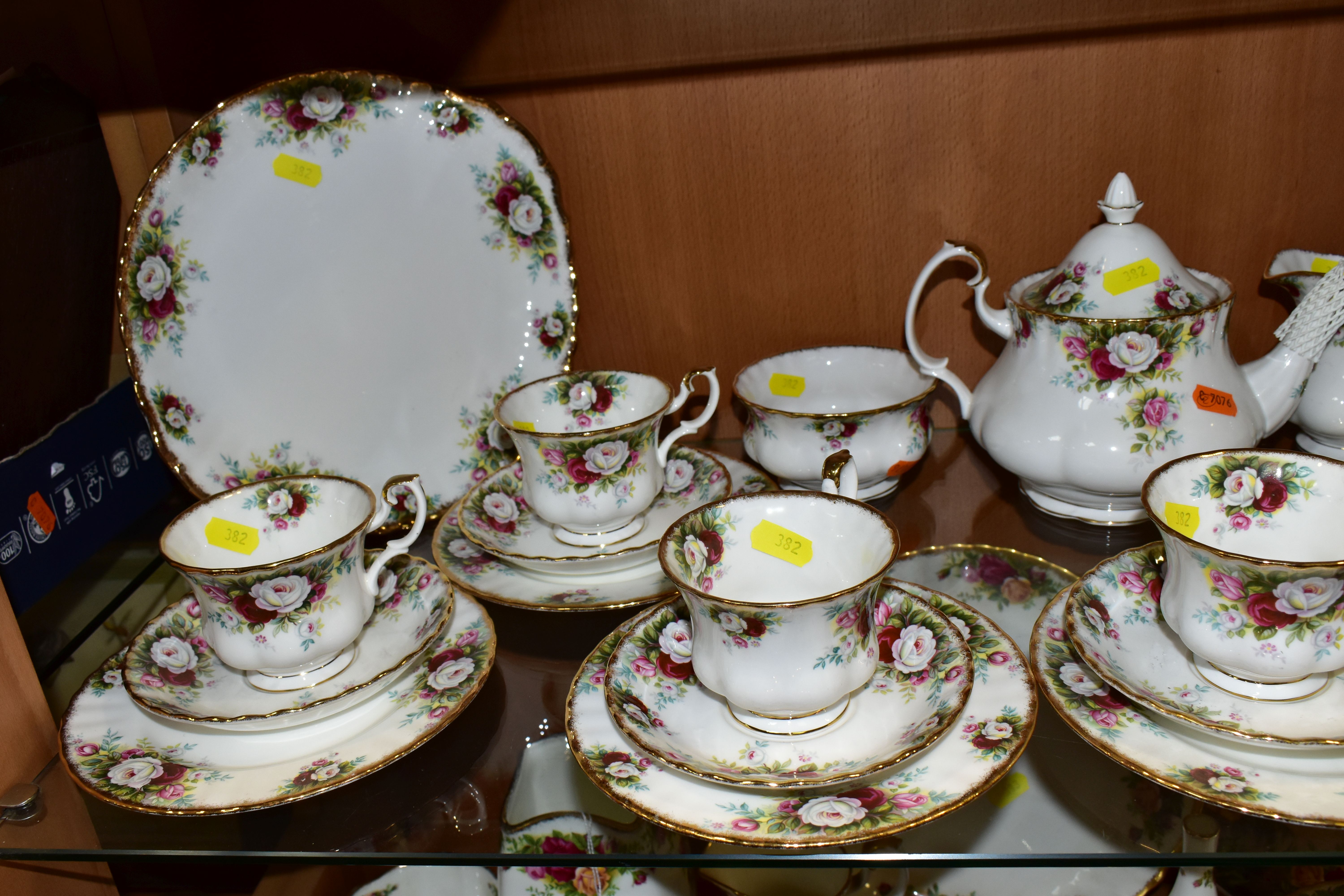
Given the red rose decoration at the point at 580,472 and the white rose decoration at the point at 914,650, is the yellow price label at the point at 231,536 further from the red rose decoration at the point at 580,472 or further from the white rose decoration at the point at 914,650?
the white rose decoration at the point at 914,650

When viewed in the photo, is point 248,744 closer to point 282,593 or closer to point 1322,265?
point 282,593

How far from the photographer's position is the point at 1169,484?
2.06ft

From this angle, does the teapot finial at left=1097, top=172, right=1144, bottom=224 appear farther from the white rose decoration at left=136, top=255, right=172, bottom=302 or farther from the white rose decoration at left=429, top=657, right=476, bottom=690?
the white rose decoration at left=136, top=255, right=172, bottom=302

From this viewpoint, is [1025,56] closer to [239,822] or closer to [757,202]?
[757,202]

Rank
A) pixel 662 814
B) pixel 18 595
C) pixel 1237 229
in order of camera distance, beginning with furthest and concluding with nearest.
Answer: pixel 1237 229 < pixel 18 595 < pixel 662 814

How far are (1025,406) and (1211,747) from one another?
0.29m

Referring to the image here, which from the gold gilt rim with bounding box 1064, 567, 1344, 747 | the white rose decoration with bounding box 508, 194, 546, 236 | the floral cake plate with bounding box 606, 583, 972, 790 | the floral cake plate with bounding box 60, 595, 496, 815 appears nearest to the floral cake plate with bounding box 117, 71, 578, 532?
the white rose decoration with bounding box 508, 194, 546, 236

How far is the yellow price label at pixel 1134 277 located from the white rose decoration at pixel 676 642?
0.40m

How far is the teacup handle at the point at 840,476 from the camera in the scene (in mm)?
646

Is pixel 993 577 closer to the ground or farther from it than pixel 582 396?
closer to the ground

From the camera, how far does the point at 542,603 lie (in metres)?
0.74

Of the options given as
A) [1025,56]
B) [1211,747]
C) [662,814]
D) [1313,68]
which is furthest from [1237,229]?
[662,814]

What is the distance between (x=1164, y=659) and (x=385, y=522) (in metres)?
0.52

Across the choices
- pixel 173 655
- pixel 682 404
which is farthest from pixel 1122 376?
pixel 173 655
